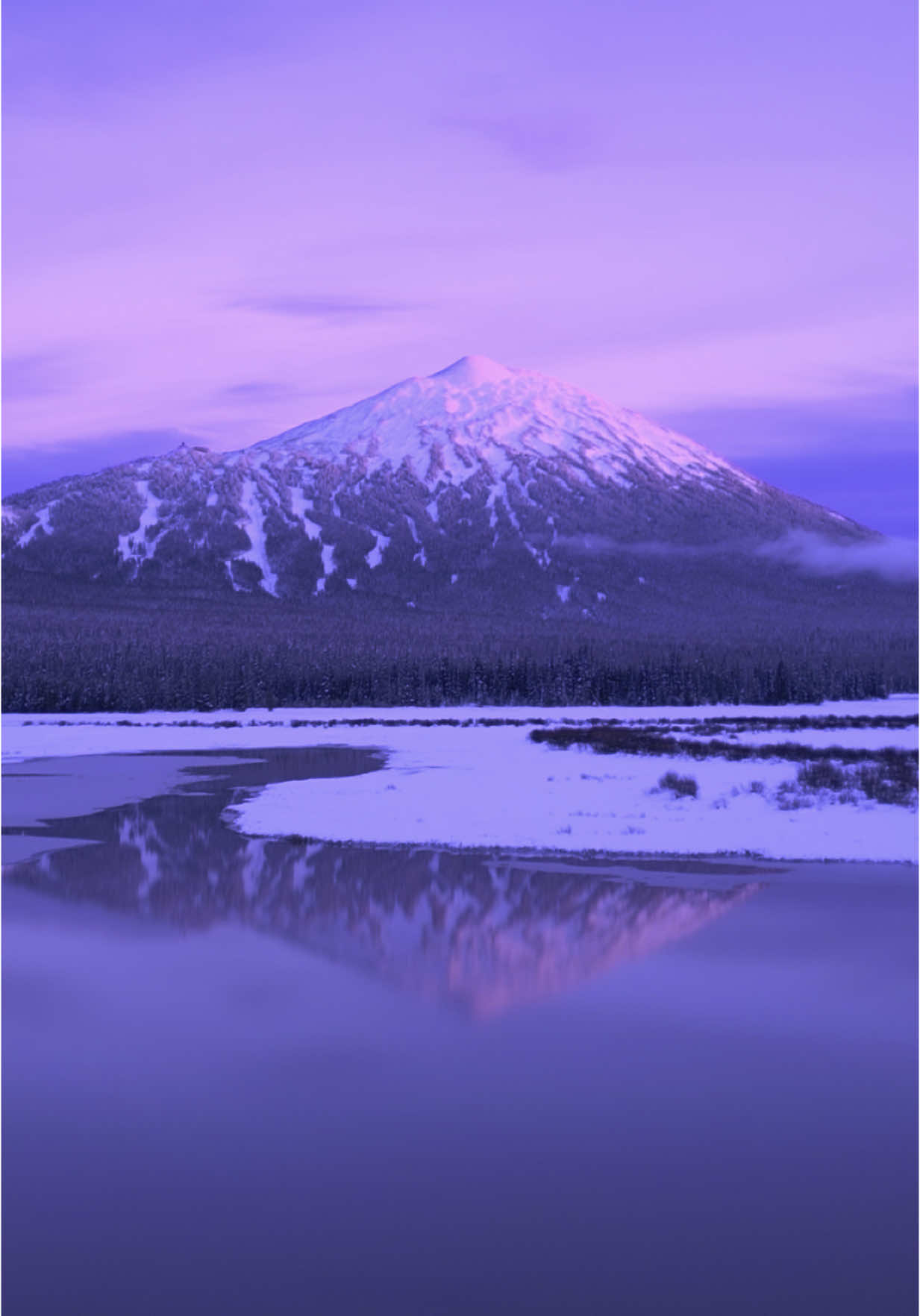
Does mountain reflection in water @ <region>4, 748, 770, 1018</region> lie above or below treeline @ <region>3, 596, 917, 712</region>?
below

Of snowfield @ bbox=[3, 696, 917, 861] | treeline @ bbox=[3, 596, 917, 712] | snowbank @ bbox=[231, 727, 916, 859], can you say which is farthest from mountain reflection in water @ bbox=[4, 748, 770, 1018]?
treeline @ bbox=[3, 596, 917, 712]

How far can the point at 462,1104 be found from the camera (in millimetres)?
10641

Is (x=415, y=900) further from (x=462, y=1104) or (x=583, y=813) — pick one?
(x=583, y=813)

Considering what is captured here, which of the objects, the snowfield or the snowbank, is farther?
the snowfield

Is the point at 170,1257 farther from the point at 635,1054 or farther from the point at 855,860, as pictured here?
the point at 855,860

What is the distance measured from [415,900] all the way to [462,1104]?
8.84 m

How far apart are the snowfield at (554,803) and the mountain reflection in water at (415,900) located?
6.26ft

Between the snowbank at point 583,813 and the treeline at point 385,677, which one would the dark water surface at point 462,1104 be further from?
the treeline at point 385,677

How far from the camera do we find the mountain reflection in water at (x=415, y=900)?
15383mm

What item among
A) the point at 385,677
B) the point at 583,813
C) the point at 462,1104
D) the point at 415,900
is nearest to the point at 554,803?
the point at 583,813

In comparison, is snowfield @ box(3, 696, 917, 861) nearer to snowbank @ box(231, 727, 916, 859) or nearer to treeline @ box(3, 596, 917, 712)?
snowbank @ box(231, 727, 916, 859)

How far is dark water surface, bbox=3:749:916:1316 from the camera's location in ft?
26.1

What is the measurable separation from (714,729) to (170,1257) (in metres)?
56.7

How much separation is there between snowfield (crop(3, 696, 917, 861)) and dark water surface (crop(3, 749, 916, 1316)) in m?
5.57
